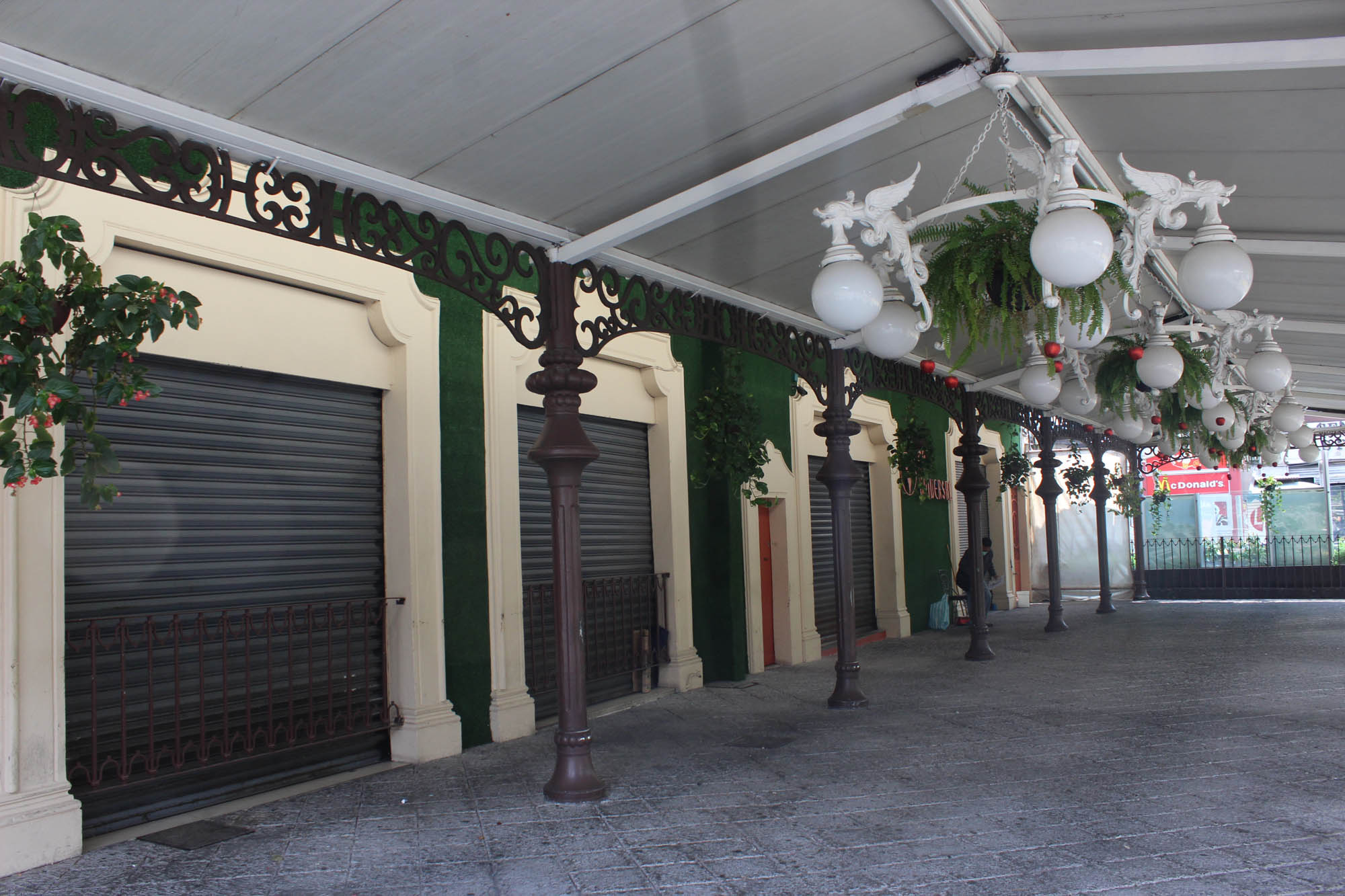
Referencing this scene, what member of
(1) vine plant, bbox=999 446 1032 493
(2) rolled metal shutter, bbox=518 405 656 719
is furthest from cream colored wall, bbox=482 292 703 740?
(1) vine plant, bbox=999 446 1032 493

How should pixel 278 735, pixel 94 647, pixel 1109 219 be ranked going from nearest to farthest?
pixel 1109 219 → pixel 94 647 → pixel 278 735

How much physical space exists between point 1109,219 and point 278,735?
4625 millimetres

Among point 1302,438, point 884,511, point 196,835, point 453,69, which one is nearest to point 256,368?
point 196,835

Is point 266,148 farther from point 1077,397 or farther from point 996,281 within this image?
point 1077,397

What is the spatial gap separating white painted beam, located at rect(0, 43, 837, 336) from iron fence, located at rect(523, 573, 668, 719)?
→ 2731mm

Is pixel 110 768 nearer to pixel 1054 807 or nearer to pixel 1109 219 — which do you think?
pixel 1054 807

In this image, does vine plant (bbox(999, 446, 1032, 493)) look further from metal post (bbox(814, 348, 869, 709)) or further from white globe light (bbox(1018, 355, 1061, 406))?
white globe light (bbox(1018, 355, 1061, 406))

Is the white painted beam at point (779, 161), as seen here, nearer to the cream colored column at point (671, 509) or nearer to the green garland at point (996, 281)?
the green garland at point (996, 281)

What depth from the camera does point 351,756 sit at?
562 centimetres

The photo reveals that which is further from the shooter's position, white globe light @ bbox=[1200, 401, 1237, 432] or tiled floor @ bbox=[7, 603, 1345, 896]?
white globe light @ bbox=[1200, 401, 1237, 432]

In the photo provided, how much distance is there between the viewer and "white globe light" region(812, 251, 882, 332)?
11.3ft

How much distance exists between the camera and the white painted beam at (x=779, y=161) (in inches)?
154

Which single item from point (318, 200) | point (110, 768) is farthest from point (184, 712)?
point (318, 200)

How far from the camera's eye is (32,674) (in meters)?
3.99
